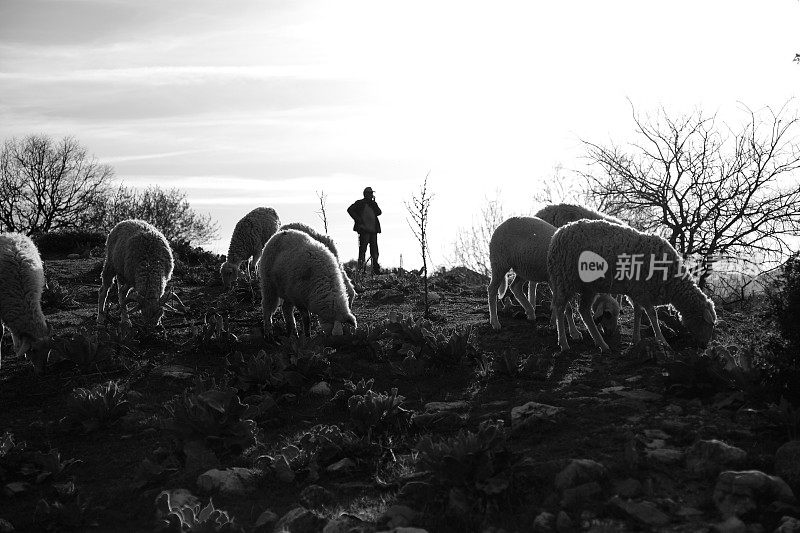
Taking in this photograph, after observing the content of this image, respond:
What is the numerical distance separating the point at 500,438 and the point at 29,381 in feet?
20.3

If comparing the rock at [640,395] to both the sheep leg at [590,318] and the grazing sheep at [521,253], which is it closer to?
the sheep leg at [590,318]

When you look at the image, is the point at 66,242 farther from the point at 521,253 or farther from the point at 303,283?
the point at 521,253

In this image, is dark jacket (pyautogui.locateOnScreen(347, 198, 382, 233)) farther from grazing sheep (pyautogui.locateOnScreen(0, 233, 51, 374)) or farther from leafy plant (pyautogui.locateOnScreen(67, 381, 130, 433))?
leafy plant (pyautogui.locateOnScreen(67, 381, 130, 433))

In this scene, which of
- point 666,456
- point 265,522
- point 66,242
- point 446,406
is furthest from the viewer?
point 66,242

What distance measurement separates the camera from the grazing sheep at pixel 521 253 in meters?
10.1

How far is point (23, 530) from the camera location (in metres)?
5.40

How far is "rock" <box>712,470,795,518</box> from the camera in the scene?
178 inches

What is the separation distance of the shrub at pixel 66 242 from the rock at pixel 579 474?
18.1 meters

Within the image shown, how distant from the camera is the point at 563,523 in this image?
449cm

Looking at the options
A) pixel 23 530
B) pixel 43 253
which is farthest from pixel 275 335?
pixel 43 253

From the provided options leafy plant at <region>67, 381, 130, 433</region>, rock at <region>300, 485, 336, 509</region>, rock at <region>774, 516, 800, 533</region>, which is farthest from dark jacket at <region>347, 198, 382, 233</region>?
rock at <region>774, 516, 800, 533</region>

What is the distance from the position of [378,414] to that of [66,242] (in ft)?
57.4

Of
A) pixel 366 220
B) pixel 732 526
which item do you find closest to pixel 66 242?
pixel 366 220

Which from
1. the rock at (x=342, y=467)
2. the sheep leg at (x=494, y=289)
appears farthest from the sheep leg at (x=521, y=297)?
the rock at (x=342, y=467)
